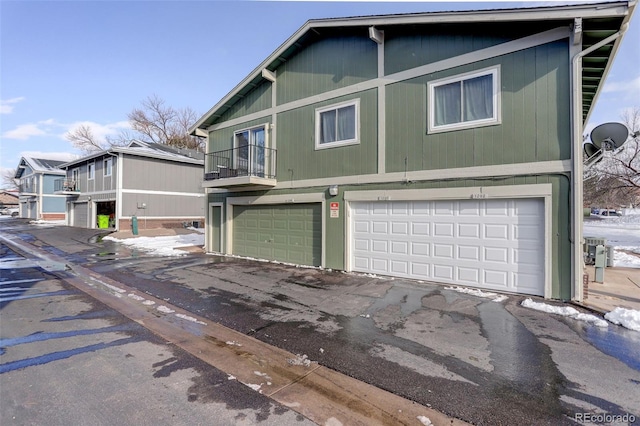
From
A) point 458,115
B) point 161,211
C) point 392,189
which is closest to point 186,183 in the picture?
point 161,211

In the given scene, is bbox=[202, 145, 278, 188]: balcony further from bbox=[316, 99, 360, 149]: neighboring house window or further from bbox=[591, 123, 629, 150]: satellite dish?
bbox=[591, 123, 629, 150]: satellite dish

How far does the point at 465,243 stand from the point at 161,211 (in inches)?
823

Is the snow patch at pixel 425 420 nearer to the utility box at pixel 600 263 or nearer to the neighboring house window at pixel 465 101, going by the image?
the neighboring house window at pixel 465 101

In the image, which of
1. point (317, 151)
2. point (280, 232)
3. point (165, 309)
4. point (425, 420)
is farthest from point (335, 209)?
point (425, 420)

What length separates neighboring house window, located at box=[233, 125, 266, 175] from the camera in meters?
10.5

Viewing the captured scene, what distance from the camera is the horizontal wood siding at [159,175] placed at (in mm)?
19969

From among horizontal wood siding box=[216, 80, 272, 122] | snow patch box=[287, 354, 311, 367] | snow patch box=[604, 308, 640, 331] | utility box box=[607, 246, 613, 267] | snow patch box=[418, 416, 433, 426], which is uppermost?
horizontal wood siding box=[216, 80, 272, 122]

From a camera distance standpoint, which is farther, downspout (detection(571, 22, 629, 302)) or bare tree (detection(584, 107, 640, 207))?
bare tree (detection(584, 107, 640, 207))

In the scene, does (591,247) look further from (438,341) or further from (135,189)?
(135,189)

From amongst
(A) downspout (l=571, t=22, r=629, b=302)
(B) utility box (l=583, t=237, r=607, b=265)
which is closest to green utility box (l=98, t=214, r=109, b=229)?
(A) downspout (l=571, t=22, r=629, b=302)

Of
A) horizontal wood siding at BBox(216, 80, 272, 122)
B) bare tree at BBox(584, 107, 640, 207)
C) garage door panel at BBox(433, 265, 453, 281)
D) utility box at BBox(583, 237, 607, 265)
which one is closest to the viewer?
garage door panel at BBox(433, 265, 453, 281)

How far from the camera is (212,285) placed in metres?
7.00

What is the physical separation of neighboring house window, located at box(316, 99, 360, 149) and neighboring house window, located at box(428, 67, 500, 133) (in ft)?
6.80

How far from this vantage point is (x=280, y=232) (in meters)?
10.2
